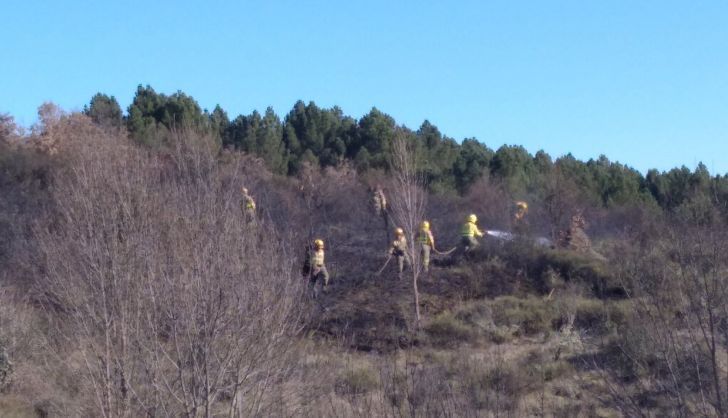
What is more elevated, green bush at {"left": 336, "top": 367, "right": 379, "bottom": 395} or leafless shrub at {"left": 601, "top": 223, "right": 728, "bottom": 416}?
leafless shrub at {"left": 601, "top": 223, "right": 728, "bottom": 416}

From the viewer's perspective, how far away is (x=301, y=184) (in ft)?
120

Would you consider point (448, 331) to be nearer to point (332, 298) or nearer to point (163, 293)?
point (332, 298)

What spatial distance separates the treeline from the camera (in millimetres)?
39438

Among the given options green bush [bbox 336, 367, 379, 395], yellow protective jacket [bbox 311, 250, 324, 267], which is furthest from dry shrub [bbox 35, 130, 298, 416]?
yellow protective jacket [bbox 311, 250, 324, 267]

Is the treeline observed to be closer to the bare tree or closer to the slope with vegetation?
the slope with vegetation

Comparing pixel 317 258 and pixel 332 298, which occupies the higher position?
pixel 317 258

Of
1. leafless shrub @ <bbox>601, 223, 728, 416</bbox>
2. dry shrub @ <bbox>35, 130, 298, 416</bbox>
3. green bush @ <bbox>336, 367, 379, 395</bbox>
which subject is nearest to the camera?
leafless shrub @ <bbox>601, 223, 728, 416</bbox>

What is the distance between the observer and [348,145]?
153 ft

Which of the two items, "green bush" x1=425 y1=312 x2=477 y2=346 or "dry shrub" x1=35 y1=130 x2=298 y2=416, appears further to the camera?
"green bush" x1=425 y1=312 x2=477 y2=346

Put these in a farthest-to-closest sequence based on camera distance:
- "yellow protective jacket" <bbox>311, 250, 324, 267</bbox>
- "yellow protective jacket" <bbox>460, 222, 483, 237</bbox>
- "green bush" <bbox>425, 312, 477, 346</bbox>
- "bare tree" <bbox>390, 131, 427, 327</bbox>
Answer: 1. "yellow protective jacket" <bbox>460, 222, 483, 237</bbox>
2. "bare tree" <bbox>390, 131, 427, 327</bbox>
3. "yellow protective jacket" <bbox>311, 250, 324, 267</bbox>
4. "green bush" <bbox>425, 312, 477, 346</bbox>

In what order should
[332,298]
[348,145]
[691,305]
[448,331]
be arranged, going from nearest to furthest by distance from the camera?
[691,305], [448,331], [332,298], [348,145]

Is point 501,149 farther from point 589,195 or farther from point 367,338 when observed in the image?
point 367,338

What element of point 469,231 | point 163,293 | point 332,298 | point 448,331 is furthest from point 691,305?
point 469,231

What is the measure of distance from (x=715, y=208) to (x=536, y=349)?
1186cm
